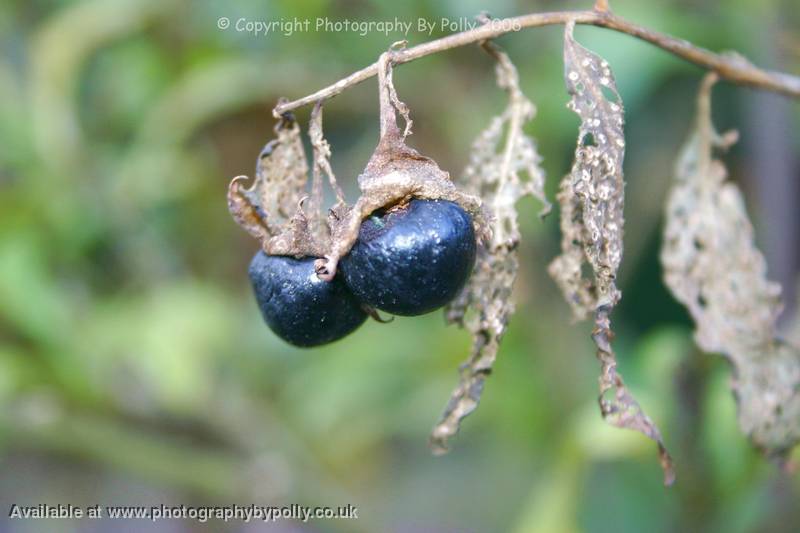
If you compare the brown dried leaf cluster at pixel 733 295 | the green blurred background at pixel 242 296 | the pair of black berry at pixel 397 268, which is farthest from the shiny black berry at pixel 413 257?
the green blurred background at pixel 242 296

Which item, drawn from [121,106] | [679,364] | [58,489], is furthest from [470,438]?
[121,106]

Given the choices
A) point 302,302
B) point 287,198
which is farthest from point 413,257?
point 287,198

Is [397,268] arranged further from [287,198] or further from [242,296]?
[242,296]

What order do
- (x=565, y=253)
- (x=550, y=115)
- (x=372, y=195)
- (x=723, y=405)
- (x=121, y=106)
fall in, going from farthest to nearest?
(x=121, y=106)
(x=550, y=115)
(x=723, y=405)
(x=565, y=253)
(x=372, y=195)

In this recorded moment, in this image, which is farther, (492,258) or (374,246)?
(492,258)

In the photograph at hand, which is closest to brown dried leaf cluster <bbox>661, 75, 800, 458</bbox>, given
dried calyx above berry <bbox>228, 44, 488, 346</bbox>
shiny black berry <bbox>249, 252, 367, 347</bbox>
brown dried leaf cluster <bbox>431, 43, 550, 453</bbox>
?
brown dried leaf cluster <bbox>431, 43, 550, 453</bbox>

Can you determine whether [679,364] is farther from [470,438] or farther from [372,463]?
[372,463]
